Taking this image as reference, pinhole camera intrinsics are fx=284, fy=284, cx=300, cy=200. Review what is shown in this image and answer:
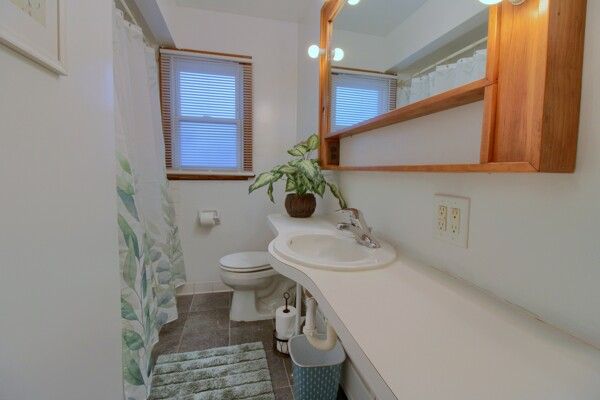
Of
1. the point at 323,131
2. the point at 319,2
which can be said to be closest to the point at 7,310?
the point at 323,131

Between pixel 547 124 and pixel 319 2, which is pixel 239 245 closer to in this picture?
pixel 319 2

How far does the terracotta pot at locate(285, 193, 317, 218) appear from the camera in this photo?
6.01ft

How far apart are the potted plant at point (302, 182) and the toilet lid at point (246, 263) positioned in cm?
39

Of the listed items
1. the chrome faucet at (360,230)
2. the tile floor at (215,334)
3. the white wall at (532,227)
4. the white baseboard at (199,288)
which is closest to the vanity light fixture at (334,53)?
the white wall at (532,227)

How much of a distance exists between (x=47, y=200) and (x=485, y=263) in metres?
1.05

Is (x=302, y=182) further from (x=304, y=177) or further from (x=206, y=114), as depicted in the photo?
(x=206, y=114)

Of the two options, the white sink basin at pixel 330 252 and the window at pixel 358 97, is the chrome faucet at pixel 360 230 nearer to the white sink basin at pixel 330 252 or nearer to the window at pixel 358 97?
the white sink basin at pixel 330 252

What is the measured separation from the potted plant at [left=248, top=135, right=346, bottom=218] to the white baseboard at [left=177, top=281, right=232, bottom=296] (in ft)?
3.43

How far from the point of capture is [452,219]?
824 millimetres

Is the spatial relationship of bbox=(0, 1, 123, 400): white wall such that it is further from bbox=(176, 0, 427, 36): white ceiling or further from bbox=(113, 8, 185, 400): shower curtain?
bbox=(176, 0, 427, 36): white ceiling

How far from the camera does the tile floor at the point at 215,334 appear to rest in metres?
1.48

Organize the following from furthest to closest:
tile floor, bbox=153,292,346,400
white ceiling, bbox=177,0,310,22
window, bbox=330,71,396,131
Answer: white ceiling, bbox=177,0,310,22 < tile floor, bbox=153,292,346,400 < window, bbox=330,71,396,131

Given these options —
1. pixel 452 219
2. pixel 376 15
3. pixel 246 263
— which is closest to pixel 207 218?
pixel 246 263

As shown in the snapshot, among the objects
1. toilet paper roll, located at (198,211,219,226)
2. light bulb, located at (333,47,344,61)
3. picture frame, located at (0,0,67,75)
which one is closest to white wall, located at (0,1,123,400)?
picture frame, located at (0,0,67,75)
